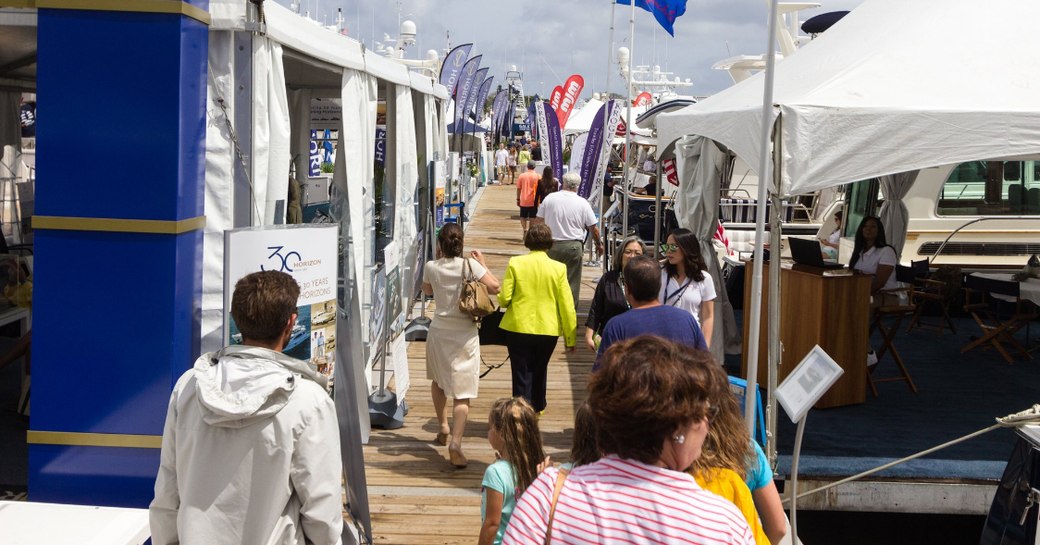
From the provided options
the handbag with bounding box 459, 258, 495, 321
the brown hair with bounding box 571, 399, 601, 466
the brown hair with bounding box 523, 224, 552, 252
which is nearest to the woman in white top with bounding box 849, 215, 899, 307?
the brown hair with bounding box 523, 224, 552, 252

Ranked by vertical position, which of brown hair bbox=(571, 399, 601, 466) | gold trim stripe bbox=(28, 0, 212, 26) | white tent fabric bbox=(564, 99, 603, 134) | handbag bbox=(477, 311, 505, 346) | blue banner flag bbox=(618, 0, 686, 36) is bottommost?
handbag bbox=(477, 311, 505, 346)

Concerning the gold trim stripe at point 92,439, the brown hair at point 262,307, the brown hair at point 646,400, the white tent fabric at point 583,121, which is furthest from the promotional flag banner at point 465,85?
the brown hair at point 646,400

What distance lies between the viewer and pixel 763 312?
334 inches

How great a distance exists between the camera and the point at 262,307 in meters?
3.15

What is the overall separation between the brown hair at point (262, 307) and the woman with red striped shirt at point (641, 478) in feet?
4.13

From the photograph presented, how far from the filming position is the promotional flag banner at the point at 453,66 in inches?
661

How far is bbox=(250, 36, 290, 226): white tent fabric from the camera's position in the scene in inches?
194

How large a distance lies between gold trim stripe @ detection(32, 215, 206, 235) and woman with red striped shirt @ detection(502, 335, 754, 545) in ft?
8.11

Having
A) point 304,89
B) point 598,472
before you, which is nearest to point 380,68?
point 304,89

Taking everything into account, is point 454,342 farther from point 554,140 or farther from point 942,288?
point 554,140

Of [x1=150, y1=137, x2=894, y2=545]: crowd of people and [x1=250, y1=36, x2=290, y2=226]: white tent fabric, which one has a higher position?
[x1=250, y1=36, x2=290, y2=226]: white tent fabric

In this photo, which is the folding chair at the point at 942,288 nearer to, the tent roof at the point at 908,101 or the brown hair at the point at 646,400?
the tent roof at the point at 908,101

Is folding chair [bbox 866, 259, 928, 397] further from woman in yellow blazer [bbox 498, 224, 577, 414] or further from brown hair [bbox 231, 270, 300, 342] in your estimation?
brown hair [bbox 231, 270, 300, 342]

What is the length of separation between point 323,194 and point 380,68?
12.0ft
